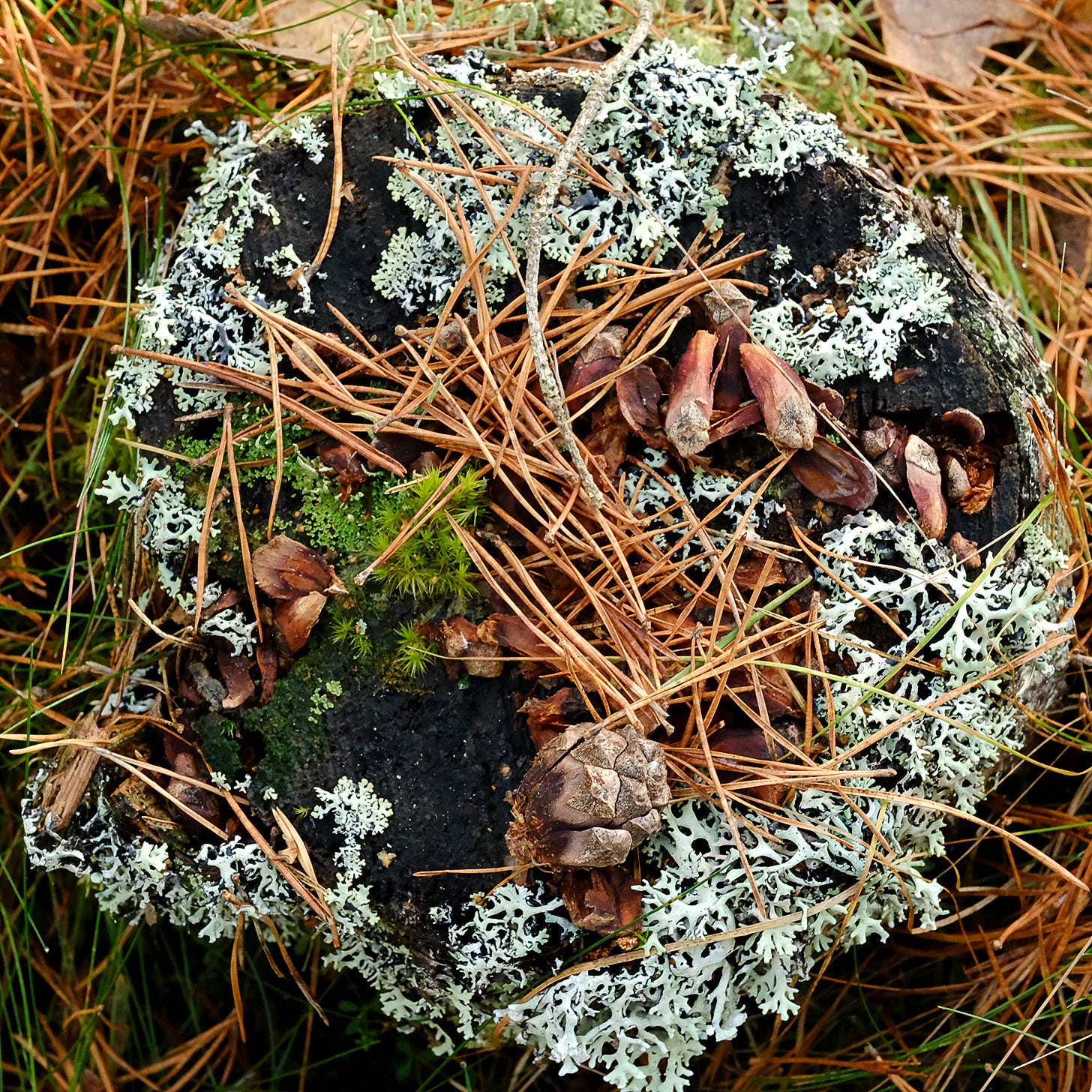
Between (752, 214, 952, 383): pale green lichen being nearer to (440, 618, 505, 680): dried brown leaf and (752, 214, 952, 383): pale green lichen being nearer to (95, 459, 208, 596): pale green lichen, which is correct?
(440, 618, 505, 680): dried brown leaf

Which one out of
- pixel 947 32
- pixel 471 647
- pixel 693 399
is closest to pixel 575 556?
pixel 471 647

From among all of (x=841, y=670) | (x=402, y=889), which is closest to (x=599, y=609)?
(x=841, y=670)

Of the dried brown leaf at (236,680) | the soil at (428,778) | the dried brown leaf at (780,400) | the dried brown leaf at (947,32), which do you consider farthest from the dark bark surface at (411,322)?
the dried brown leaf at (947,32)

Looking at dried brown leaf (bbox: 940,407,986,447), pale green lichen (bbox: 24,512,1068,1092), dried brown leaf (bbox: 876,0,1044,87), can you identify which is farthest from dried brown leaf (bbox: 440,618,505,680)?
dried brown leaf (bbox: 876,0,1044,87)

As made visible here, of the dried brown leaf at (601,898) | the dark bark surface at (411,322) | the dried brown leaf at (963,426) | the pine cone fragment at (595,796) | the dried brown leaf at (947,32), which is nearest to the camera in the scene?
the pine cone fragment at (595,796)

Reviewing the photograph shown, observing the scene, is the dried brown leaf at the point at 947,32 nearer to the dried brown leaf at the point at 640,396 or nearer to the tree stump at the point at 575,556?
the tree stump at the point at 575,556

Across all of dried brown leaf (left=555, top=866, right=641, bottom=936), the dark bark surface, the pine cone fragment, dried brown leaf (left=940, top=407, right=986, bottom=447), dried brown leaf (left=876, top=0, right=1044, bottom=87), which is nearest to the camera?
the pine cone fragment
